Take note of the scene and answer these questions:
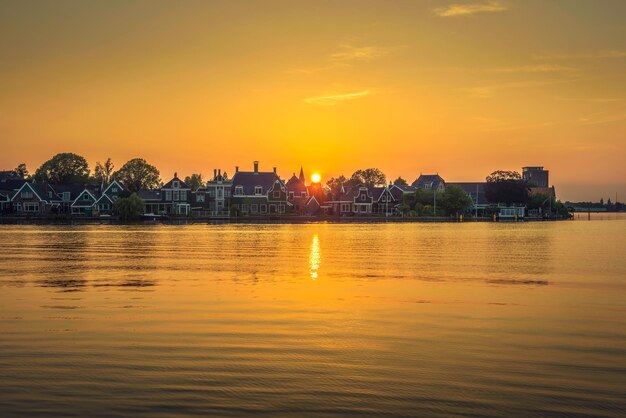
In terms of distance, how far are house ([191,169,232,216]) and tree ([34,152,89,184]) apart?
4380 cm

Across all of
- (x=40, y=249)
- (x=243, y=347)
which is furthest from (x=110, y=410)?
(x=40, y=249)

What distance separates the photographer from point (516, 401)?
439 inches

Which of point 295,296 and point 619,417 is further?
point 295,296

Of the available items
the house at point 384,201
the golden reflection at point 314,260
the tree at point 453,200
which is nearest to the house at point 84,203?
the house at point 384,201

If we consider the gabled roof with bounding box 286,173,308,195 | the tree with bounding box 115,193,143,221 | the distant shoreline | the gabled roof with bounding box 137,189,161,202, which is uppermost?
the gabled roof with bounding box 286,173,308,195

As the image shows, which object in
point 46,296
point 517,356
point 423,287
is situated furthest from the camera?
point 423,287

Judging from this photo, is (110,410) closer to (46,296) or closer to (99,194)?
(46,296)

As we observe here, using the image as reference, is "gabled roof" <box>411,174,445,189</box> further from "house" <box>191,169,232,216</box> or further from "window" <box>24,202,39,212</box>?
"window" <box>24,202,39,212</box>

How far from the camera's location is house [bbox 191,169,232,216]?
143250mm

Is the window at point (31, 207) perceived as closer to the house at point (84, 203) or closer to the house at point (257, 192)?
the house at point (84, 203)

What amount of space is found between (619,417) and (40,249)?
4916 cm

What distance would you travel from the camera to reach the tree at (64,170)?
172m

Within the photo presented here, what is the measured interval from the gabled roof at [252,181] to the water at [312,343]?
10870cm

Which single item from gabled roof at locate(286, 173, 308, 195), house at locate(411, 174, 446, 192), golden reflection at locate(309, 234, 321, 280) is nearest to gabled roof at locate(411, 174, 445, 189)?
house at locate(411, 174, 446, 192)
